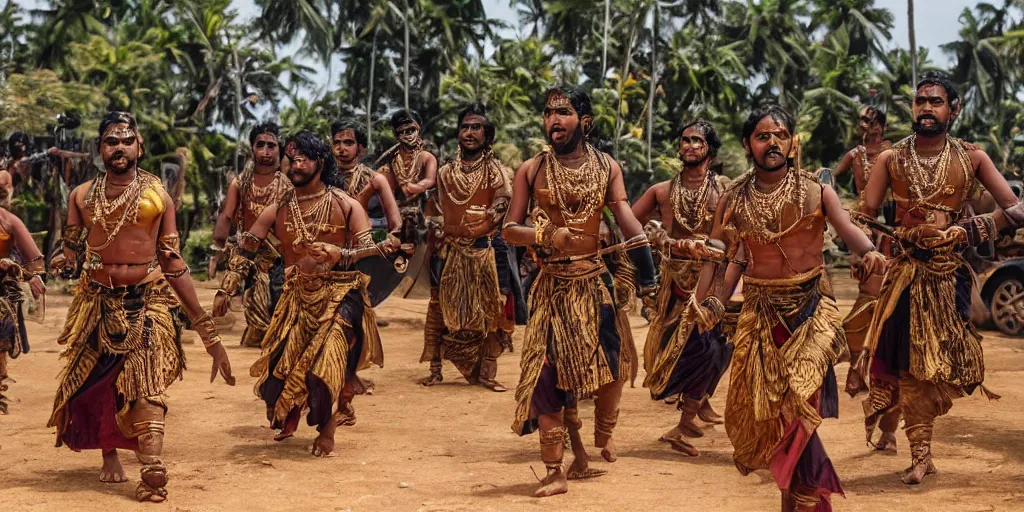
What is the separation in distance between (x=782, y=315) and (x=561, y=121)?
5.41 ft

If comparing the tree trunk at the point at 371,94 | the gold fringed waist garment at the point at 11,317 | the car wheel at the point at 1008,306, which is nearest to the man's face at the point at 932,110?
the gold fringed waist garment at the point at 11,317

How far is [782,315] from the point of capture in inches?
232

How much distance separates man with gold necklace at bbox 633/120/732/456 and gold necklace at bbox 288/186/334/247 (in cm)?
202

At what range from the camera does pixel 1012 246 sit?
15047 mm

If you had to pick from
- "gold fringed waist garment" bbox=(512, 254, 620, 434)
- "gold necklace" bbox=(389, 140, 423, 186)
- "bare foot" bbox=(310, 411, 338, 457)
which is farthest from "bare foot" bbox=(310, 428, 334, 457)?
"gold necklace" bbox=(389, 140, 423, 186)

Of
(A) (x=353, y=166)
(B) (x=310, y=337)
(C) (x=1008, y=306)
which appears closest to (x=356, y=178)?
(A) (x=353, y=166)

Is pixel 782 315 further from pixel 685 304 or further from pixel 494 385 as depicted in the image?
pixel 494 385

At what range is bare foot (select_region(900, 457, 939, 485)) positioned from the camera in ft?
22.5

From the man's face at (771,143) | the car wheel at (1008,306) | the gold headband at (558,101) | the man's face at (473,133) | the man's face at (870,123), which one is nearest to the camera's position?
the man's face at (771,143)

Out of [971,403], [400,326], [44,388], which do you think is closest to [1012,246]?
[971,403]

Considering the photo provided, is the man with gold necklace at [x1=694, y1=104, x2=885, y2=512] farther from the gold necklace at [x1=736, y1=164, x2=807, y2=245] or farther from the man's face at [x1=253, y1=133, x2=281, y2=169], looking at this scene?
the man's face at [x1=253, y1=133, x2=281, y2=169]

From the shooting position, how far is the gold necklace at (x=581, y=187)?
22.0ft

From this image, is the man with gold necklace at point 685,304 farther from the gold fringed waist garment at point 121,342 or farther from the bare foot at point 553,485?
the gold fringed waist garment at point 121,342

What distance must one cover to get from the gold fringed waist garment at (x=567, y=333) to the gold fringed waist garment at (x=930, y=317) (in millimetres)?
1734
